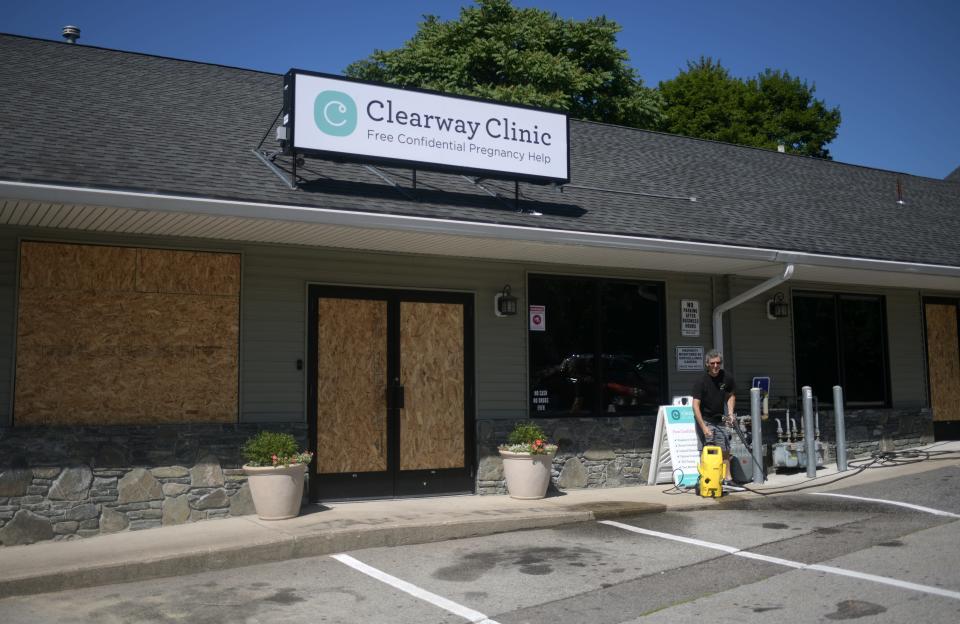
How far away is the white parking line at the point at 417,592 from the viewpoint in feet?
19.7

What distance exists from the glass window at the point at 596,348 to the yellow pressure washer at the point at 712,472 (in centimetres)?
182

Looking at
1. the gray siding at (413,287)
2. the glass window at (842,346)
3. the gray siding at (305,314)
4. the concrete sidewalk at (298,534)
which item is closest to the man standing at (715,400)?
the concrete sidewalk at (298,534)

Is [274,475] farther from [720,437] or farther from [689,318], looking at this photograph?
[689,318]

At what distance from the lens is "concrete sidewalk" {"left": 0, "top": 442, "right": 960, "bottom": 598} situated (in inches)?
278

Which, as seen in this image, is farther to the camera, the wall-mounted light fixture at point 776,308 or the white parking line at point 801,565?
the wall-mounted light fixture at point 776,308

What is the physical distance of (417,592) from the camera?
664 cm

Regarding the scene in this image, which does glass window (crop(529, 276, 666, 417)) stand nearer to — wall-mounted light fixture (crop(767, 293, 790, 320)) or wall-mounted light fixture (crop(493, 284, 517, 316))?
wall-mounted light fixture (crop(493, 284, 517, 316))

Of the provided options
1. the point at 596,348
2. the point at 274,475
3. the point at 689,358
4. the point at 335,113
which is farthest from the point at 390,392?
the point at 689,358

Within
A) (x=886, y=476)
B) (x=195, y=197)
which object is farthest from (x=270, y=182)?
(x=886, y=476)

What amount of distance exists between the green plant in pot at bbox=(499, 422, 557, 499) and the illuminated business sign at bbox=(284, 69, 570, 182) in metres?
3.17

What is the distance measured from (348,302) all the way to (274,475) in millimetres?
2423

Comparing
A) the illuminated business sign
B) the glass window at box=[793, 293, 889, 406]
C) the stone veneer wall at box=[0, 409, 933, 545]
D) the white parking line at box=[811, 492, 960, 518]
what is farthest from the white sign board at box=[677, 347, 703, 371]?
the stone veneer wall at box=[0, 409, 933, 545]

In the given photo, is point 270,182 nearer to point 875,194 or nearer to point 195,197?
point 195,197

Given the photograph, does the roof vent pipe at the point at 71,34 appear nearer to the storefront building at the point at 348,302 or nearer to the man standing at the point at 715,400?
the storefront building at the point at 348,302
